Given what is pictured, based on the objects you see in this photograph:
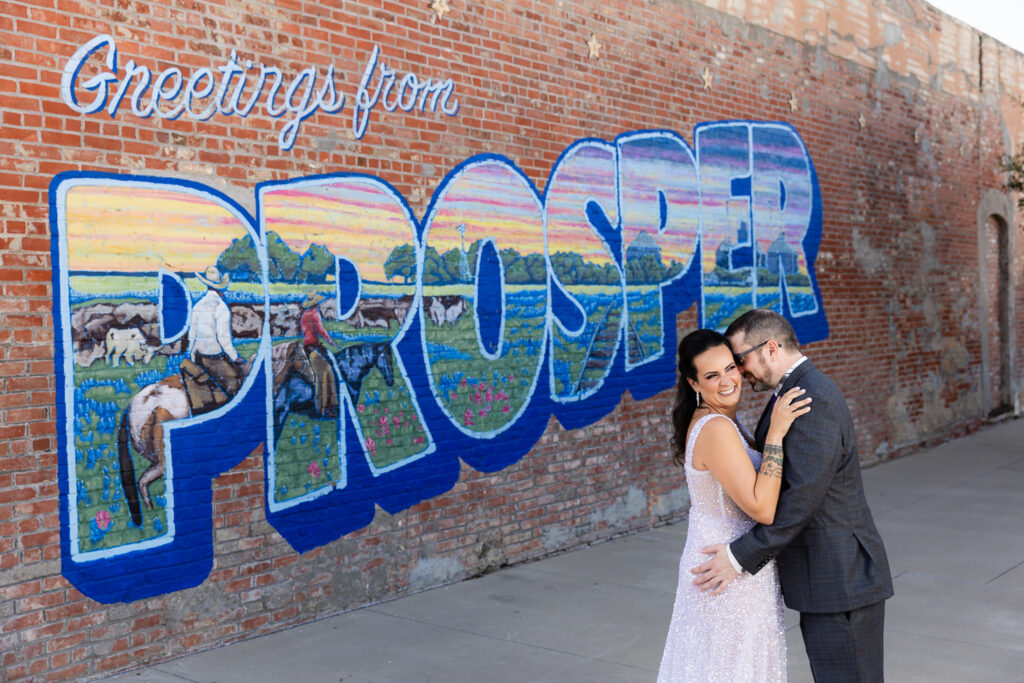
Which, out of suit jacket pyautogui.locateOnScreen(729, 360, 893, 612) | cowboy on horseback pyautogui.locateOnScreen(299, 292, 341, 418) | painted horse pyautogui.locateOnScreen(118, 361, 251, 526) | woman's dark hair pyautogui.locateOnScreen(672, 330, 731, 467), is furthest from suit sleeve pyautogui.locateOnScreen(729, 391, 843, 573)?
cowboy on horseback pyautogui.locateOnScreen(299, 292, 341, 418)

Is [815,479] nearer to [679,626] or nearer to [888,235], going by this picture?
[679,626]

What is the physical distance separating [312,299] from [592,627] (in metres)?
2.48

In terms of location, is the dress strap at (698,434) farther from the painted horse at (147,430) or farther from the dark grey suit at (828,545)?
the painted horse at (147,430)

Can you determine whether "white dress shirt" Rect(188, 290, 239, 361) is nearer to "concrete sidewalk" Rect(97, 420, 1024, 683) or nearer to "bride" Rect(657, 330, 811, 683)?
"concrete sidewalk" Rect(97, 420, 1024, 683)

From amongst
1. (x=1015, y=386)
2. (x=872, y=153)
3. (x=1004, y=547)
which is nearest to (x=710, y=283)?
(x=1004, y=547)

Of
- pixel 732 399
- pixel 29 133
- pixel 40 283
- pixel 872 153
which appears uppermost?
pixel 872 153

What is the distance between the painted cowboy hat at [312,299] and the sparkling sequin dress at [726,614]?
122 inches

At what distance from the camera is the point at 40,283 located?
182 inches

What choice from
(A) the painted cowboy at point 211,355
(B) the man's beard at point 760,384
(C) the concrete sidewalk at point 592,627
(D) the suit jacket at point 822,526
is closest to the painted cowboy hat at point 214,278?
(A) the painted cowboy at point 211,355

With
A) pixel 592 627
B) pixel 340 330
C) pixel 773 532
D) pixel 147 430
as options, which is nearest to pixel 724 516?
pixel 773 532

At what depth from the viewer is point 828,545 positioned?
3172 mm

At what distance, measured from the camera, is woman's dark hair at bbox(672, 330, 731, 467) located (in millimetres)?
3342

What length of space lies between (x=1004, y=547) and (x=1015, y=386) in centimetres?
920

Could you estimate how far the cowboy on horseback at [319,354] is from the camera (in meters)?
5.82
